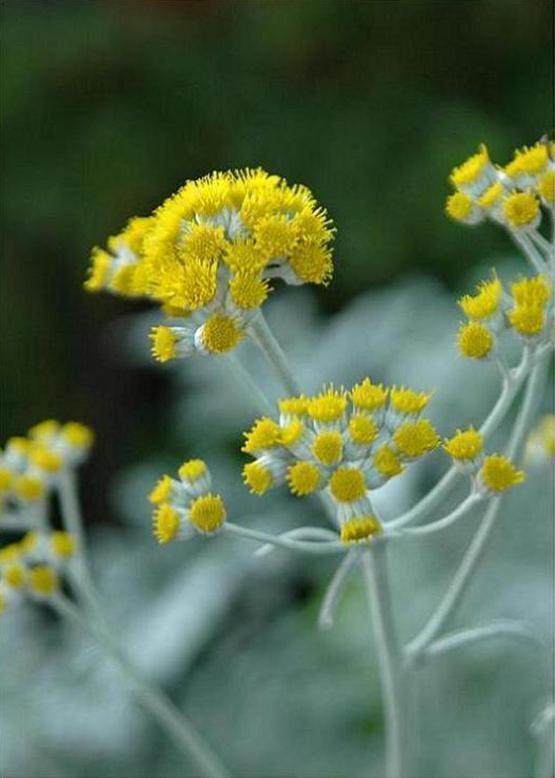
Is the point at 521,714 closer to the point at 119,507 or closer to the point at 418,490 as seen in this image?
the point at 418,490

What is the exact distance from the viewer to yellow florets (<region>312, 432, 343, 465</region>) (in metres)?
0.49

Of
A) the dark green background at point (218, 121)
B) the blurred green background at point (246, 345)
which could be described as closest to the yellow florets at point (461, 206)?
the blurred green background at point (246, 345)

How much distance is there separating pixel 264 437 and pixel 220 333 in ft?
0.15

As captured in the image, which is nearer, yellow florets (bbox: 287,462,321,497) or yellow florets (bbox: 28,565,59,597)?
yellow florets (bbox: 287,462,321,497)

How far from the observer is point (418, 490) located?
1.32 metres

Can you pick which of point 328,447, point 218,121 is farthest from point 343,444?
point 218,121

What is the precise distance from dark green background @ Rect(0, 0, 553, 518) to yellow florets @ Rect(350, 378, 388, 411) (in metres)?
1.11

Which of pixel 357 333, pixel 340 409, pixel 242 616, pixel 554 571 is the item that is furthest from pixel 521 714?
pixel 340 409

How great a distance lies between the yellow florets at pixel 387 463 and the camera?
0.49 metres

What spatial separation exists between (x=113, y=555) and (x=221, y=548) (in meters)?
0.16

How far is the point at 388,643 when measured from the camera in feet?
1.94

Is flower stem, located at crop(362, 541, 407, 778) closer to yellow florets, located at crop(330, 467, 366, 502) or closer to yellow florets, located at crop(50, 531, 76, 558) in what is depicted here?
yellow florets, located at crop(330, 467, 366, 502)

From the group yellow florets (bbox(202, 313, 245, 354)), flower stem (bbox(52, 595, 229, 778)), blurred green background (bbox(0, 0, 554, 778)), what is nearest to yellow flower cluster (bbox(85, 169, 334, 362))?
yellow florets (bbox(202, 313, 245, 354))

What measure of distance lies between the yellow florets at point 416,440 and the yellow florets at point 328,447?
0.02 meters
